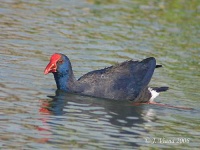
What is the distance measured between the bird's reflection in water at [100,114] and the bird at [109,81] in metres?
0.12

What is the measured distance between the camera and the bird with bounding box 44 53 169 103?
1470 cm

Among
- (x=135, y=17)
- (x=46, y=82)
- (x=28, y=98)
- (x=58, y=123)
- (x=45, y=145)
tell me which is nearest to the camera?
(x=45, y=145)

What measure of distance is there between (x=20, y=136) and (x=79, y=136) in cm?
83

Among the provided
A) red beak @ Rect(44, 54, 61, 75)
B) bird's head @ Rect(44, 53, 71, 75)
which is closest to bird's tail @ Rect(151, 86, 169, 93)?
bird's head @ Rect(44, 53, 71, 75)

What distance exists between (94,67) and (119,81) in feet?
7.32

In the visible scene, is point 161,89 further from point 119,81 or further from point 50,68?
point 50,68

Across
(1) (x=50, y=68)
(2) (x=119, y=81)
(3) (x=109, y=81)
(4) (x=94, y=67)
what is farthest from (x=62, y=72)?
(4) (x=94, y=67)

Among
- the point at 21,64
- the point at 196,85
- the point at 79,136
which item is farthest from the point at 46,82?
the point at 79,136

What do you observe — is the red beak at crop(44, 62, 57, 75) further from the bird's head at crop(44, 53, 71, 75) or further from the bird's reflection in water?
the bird's reflection in water

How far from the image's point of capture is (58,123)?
41.2 ft

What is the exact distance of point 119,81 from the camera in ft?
48.8

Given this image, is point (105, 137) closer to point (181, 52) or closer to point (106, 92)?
point (106, 92)

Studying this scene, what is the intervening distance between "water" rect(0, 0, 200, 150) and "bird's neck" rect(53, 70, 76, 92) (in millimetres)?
143

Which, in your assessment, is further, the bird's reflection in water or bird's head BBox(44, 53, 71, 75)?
bird's head BBox(44, 53, 71, 75)
